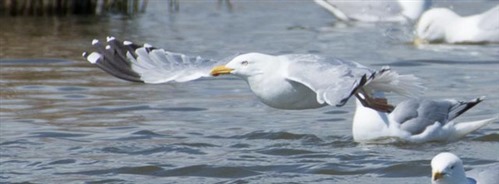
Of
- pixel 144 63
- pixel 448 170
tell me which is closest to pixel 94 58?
pixel 144 63

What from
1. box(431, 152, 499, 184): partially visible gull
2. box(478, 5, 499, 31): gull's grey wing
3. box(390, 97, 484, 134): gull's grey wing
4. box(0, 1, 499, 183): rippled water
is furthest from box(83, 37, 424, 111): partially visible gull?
box(478, 5, 499, 31): gull's grey wing

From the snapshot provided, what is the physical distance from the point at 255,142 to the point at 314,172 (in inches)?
44.4

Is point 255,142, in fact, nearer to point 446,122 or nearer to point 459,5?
point 446,122

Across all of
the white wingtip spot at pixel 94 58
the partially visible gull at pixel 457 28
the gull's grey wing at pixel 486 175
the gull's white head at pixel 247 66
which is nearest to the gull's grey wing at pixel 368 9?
the partially visible gull at pixel 457 28

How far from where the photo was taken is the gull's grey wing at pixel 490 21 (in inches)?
569

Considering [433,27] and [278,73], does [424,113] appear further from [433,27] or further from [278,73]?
[433,27]

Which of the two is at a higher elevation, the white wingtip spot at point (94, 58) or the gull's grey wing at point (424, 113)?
the white wingtip spot at point (94, 58)

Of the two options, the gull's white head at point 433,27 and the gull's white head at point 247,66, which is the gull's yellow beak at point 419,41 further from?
the gull's white head at point 247,66

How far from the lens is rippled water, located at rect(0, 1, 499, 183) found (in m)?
8.09

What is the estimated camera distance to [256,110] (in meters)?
10.5

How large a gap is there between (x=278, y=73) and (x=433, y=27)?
272 inches

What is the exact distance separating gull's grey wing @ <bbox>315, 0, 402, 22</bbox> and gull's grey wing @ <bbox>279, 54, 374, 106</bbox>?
29.2 feet

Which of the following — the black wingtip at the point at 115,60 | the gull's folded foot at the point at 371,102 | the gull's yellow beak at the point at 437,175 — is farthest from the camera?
the black wingtip at the point at 115,60

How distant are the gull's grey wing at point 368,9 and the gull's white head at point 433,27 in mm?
2086
